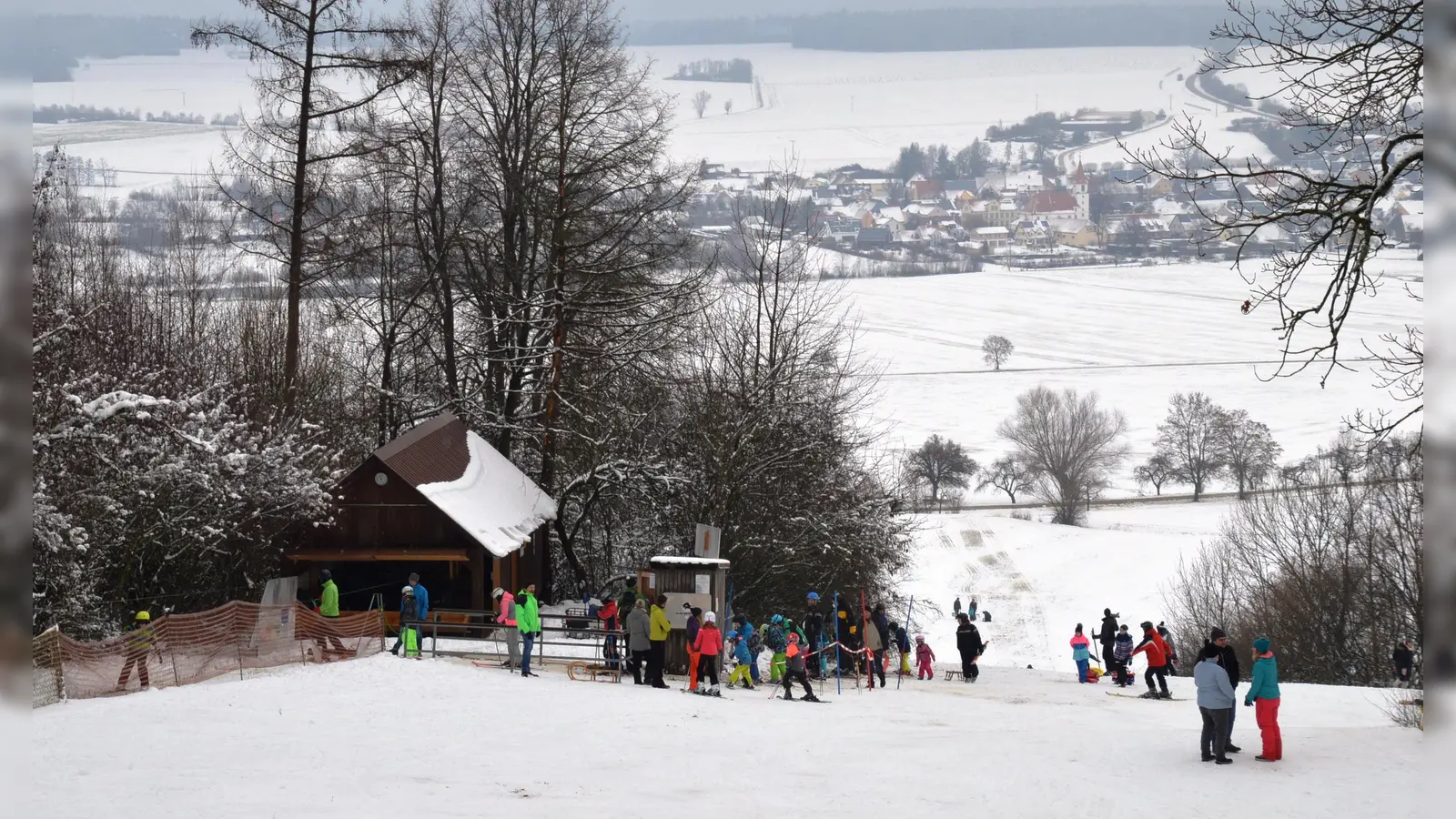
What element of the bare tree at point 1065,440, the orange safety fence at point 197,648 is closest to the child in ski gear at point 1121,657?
the orange safety fence at point 197,648

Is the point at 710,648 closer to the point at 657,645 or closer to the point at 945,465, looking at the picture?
the point at 657,645

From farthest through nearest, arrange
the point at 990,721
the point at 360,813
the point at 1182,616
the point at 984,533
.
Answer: the point at 984,533
the point at 1182,616
the point at 990,721
the point at 360,813

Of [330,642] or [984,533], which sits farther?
[984,533]

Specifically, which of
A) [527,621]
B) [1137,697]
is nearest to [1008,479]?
[1137,697]

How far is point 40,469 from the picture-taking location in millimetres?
17656

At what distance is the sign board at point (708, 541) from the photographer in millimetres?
24156

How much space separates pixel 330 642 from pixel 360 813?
38.2ft

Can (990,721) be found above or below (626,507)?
below

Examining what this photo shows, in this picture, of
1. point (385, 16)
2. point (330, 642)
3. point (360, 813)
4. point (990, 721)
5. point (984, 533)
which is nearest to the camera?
point (360, 813)

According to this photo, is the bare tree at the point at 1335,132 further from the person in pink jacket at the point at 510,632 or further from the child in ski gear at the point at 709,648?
the person in pink jacket at the point at 510,632

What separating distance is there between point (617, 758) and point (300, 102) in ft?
62.7

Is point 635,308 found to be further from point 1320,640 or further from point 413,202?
point 1320,640

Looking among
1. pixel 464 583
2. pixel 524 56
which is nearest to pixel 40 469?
pixel 464 583

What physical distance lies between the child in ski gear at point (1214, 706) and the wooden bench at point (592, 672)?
982 centimetres
